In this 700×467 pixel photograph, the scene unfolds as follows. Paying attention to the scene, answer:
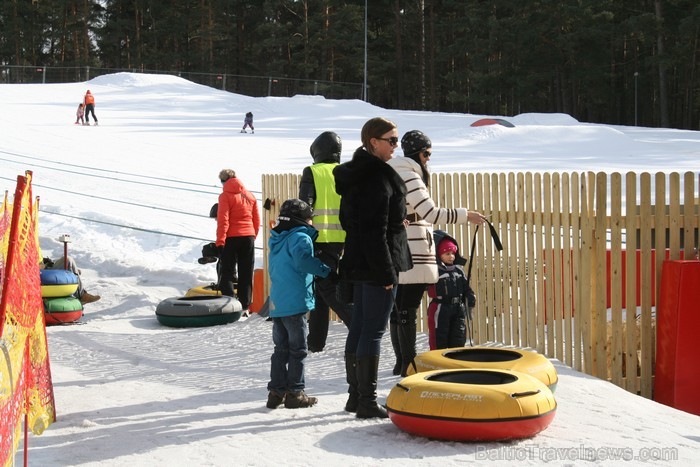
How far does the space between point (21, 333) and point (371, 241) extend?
200 cm

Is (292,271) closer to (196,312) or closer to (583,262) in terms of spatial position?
(583,262)

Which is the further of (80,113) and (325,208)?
(80,113)

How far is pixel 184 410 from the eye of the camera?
20.1 ft

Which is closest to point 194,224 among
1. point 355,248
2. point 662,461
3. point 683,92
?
point 355,248

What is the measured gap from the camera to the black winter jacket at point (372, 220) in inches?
214

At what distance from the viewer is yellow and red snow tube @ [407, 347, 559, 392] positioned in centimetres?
605

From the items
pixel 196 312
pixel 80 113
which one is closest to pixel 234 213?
pixel 196 312

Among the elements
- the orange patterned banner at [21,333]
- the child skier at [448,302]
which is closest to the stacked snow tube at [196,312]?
the child skier at [448,302]

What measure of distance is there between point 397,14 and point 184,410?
61.4 meters

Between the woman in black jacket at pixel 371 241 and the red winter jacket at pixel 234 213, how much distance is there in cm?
503

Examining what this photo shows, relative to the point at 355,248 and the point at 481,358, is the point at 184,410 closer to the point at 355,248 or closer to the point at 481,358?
the point at 355,248

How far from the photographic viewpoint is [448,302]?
7.33m

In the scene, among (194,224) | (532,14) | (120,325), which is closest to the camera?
(120,325)

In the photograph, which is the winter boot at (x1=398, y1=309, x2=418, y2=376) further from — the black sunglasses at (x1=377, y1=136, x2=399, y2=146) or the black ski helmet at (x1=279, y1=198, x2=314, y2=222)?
the black sunglasses at (x1=377, y1=136, x2=399, y2=146)
